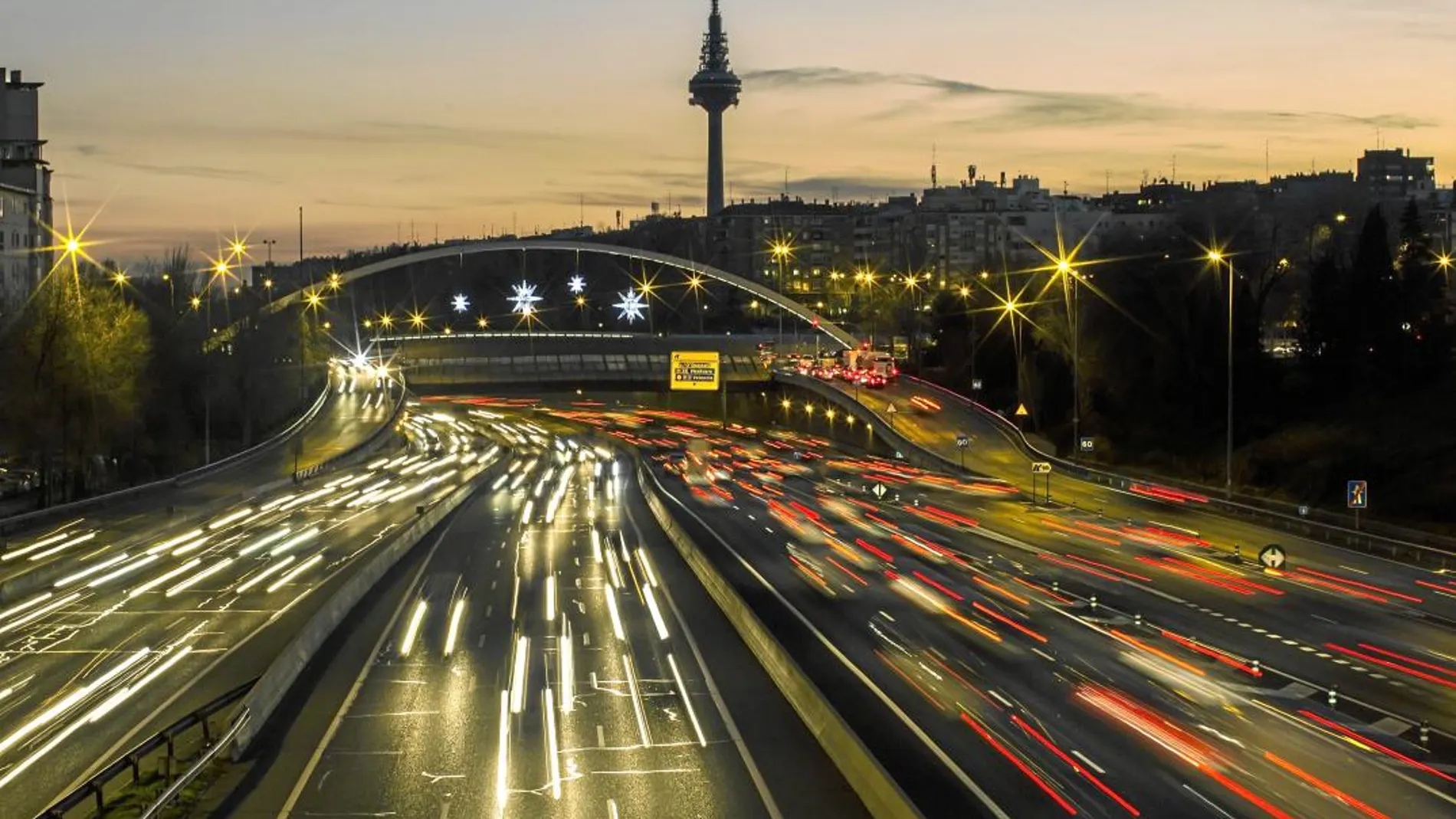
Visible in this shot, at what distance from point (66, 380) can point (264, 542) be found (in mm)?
27742

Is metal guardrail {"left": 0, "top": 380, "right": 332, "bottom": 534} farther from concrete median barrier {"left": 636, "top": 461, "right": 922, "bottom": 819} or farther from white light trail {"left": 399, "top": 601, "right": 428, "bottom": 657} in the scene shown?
concrete median barrier {"left": 636, "top": 461, "right": 922, "bottom": 819}

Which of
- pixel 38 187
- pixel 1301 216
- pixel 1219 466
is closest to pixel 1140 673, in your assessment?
pixel 1219 466

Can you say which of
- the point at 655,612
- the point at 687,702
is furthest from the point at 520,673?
the point at 655,612

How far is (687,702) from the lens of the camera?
2794 cm

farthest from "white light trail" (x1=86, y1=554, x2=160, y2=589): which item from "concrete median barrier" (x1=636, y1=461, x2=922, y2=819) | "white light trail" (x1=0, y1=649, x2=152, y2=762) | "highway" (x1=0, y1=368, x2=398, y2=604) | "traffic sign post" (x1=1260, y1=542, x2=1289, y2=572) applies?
"traffic sign post" (x1=1260, y1=542, x2=1289, y2=572)

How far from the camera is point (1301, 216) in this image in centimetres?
17200

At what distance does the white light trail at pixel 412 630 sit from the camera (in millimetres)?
33938

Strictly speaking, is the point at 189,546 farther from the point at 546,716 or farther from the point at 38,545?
the point at 546,716

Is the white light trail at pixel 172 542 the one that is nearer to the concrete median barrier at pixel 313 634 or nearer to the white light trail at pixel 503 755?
the concrete median barrier at pixel 313 634

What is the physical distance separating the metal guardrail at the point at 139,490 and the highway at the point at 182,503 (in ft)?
1.17

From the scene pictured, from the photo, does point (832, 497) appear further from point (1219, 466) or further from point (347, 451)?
point (347, 451)

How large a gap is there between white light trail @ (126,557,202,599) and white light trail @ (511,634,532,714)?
13.8 metres

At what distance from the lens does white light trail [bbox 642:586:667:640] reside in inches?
1420

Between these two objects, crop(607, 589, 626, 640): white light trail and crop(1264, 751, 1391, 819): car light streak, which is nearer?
crop(1264, 751, 1391, 819): car light streak
